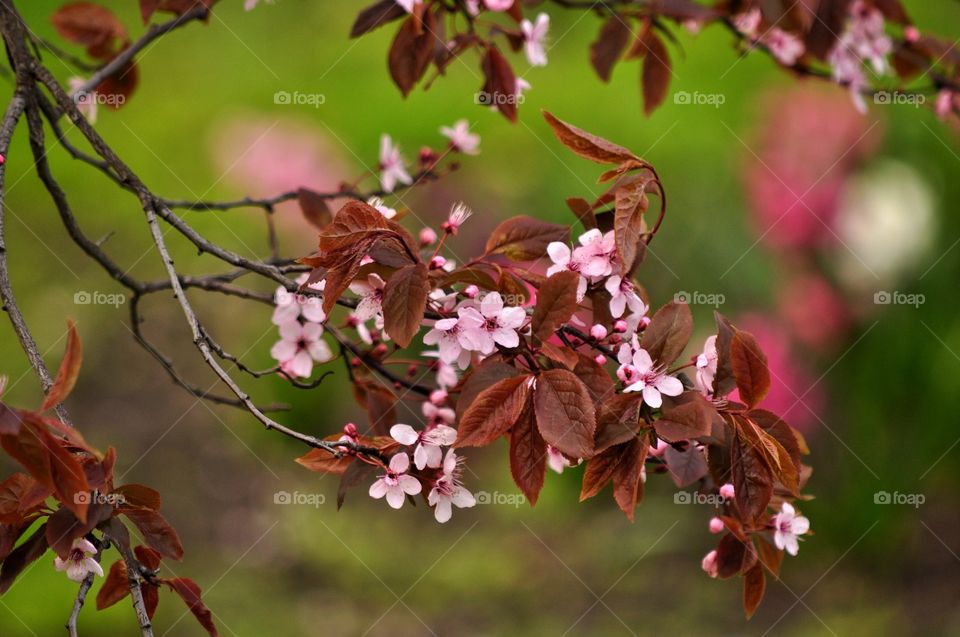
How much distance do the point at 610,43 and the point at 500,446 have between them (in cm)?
162

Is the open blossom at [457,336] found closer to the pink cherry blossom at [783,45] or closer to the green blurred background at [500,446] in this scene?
the pink cherry blossom at [783,45]

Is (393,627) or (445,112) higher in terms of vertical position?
(445,112)

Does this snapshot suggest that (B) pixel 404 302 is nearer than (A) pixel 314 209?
Yes

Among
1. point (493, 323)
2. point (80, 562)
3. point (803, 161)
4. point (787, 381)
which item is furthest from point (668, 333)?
point (803, 161)

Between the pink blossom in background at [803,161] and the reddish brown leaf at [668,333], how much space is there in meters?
2.07

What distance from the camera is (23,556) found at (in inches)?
32.8

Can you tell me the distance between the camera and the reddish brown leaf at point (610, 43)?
1.45 m

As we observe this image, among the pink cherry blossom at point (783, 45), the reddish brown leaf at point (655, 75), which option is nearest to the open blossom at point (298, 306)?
the reddish brown leaf at point (655, 75)

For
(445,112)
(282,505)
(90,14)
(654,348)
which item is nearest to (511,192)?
(445,112)

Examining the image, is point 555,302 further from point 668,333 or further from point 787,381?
point 787,381

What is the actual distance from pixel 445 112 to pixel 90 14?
7.81ft

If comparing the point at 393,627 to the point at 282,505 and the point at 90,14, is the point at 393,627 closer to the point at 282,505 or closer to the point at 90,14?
the point at 282,505

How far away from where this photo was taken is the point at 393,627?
94.7 inches

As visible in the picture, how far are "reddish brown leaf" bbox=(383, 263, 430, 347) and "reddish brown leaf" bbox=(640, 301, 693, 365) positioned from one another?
212 mm
